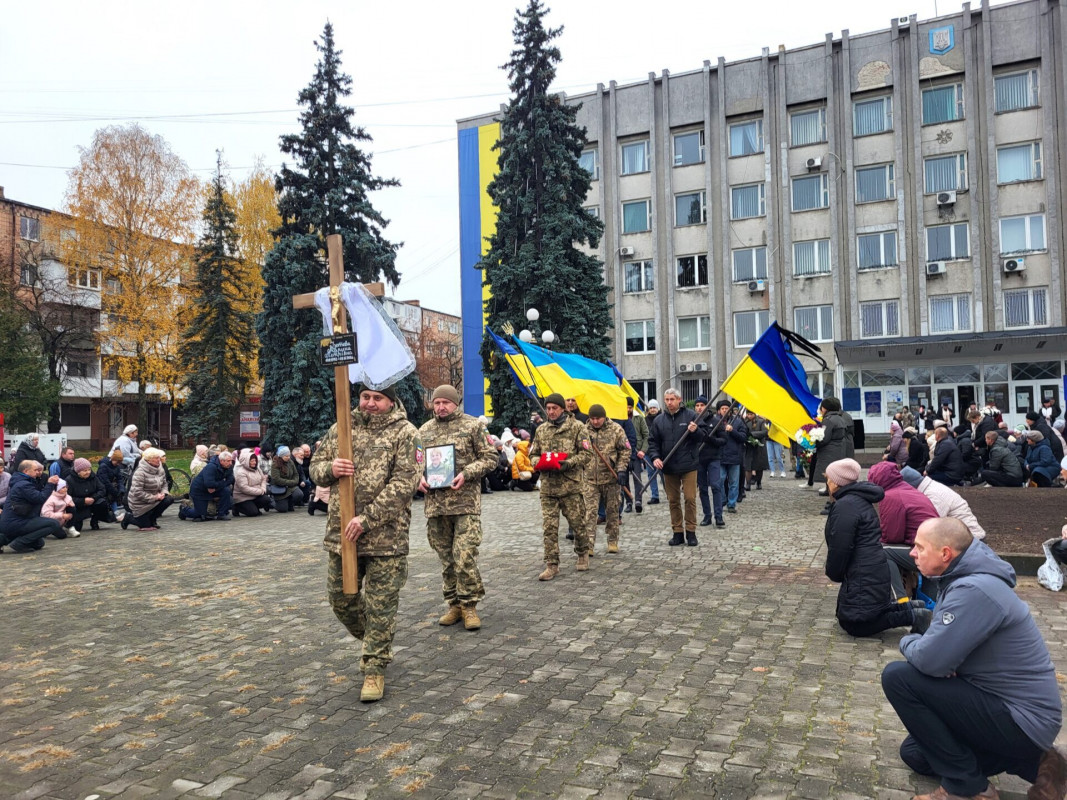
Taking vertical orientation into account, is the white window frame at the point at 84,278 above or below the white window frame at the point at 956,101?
below

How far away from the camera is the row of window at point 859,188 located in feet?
119

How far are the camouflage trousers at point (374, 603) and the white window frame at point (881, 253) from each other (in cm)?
3750

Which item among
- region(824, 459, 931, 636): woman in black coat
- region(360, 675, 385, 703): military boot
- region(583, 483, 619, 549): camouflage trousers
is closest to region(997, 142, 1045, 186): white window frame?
region(583, 483, 619, 549): camouflage trousers

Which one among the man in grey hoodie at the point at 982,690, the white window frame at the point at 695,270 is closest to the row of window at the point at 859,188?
the white window frame at the point at 695,270

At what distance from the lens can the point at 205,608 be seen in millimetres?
7965

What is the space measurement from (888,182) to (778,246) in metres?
→ 5.69

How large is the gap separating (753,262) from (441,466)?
120 feet

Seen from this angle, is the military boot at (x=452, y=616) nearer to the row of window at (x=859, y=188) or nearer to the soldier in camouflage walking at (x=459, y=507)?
the soldier in camouflage walking at (x=459, y=507)

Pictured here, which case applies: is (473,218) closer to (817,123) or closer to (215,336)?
(215,336)

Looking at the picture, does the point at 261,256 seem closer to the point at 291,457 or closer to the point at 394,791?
the point at 291,457

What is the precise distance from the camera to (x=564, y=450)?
926 centimetres

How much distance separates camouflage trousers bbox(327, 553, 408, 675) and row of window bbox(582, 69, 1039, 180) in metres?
30.7

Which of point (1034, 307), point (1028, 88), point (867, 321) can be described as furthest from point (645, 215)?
point (1034, 307)

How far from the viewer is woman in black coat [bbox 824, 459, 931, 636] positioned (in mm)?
6340
